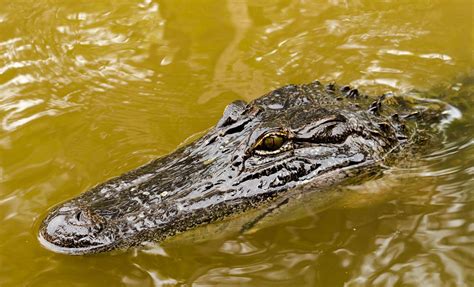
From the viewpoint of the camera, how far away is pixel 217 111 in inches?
226

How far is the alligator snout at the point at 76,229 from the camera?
372 centimetres

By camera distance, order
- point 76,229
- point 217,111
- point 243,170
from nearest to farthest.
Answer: point 76,229 → point 243,170 → point 217,111

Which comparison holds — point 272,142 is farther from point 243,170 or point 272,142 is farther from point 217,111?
point 217,111

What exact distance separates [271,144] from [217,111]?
157 cm

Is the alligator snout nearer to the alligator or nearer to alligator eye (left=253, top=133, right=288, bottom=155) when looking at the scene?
the alligator

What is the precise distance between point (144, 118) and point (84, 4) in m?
2.67

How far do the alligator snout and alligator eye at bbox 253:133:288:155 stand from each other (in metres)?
1.21

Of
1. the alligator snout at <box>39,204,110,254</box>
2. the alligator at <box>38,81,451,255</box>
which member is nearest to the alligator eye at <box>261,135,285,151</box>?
the alligator at <box>38,81,451,255</box>

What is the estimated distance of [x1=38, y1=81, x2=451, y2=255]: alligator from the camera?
3832 millimetres

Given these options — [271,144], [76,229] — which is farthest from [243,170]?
[76,229]

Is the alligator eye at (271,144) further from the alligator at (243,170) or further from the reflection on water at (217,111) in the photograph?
the reflection on water at (217,111)

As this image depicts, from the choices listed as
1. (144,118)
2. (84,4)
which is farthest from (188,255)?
(84,4)

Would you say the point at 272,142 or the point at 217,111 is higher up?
the point at 272,142

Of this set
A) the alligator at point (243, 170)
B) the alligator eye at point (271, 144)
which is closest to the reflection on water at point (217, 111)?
the alligator at point (243, 170)
